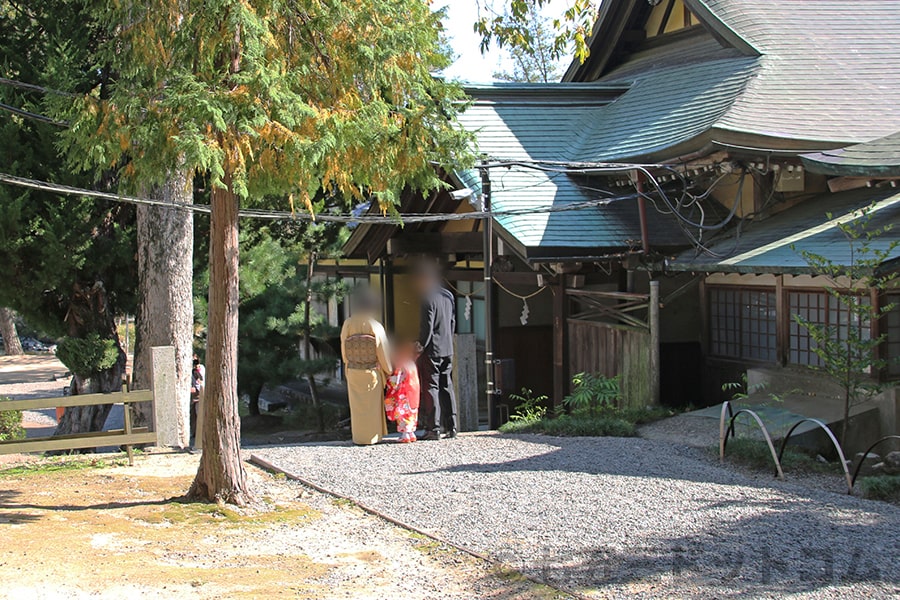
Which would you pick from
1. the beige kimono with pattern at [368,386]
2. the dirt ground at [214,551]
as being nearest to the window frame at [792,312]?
the beige kimono with pattern at [368,386]

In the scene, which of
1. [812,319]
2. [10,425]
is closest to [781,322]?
[812,319]

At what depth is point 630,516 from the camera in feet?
22.2

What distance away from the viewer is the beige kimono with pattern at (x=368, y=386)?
10.5m

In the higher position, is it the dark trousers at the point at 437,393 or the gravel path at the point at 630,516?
the dark trousers at the point at 437,393

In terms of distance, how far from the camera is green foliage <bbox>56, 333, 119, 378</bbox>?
13.2 m

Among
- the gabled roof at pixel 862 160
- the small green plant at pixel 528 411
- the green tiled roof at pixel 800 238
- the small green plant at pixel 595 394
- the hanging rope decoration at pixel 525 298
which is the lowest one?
the small green plant at pixel 528 411

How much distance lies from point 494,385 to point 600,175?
363cm

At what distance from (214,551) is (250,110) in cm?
315

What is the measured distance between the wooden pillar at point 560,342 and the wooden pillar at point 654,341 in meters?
2.07

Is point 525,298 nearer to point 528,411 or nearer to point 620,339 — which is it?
point 620,339

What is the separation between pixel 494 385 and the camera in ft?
42.8

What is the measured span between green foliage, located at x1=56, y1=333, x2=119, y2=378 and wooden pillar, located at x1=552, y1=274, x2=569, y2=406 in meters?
6.69

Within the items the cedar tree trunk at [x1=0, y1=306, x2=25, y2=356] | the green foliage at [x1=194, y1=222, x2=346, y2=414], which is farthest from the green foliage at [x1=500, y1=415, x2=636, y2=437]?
the cedar tree trunk at [x1=0, y1=306, x2=25, y2=356]

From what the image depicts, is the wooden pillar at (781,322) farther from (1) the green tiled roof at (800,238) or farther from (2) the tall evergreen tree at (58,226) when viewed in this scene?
(2) the tall evergreen tree at (58,226)
